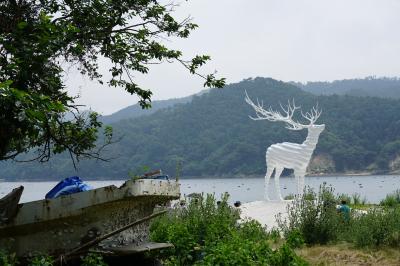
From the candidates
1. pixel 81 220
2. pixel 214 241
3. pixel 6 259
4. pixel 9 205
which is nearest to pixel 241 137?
pixel 214 241

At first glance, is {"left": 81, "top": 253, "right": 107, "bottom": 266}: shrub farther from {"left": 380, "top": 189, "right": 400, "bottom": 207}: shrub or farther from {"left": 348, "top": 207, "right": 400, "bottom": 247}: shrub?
{"left": 380, "top": 189, "right": 400, "bottom": 207}: shrub

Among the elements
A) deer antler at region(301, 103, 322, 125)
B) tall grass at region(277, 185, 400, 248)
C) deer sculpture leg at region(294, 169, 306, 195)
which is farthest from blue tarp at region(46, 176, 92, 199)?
deer antler at region(301, 103, 322, 125)

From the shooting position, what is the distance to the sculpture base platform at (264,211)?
1811 centimetres

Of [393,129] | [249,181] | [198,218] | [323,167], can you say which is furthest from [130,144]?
A: [198,218]

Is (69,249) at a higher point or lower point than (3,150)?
lower

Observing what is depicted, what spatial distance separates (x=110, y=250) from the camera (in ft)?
22.0

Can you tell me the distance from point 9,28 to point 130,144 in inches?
2999

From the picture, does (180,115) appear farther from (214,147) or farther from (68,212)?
(68,212)

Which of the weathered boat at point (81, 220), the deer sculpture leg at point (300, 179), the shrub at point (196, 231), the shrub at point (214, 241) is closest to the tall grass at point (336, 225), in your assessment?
the shrub at point (214, 241)

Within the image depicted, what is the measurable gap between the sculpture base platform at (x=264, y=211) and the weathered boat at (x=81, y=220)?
34.7 ft

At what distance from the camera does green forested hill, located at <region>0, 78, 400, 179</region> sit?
75250 millimetres

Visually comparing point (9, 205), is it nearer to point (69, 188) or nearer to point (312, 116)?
point (69, 188)

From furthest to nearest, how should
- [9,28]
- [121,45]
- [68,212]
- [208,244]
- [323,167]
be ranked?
[323,167] < [121,45] < [208,244] < [9,28] < [68,212]

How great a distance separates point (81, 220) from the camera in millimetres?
6625
